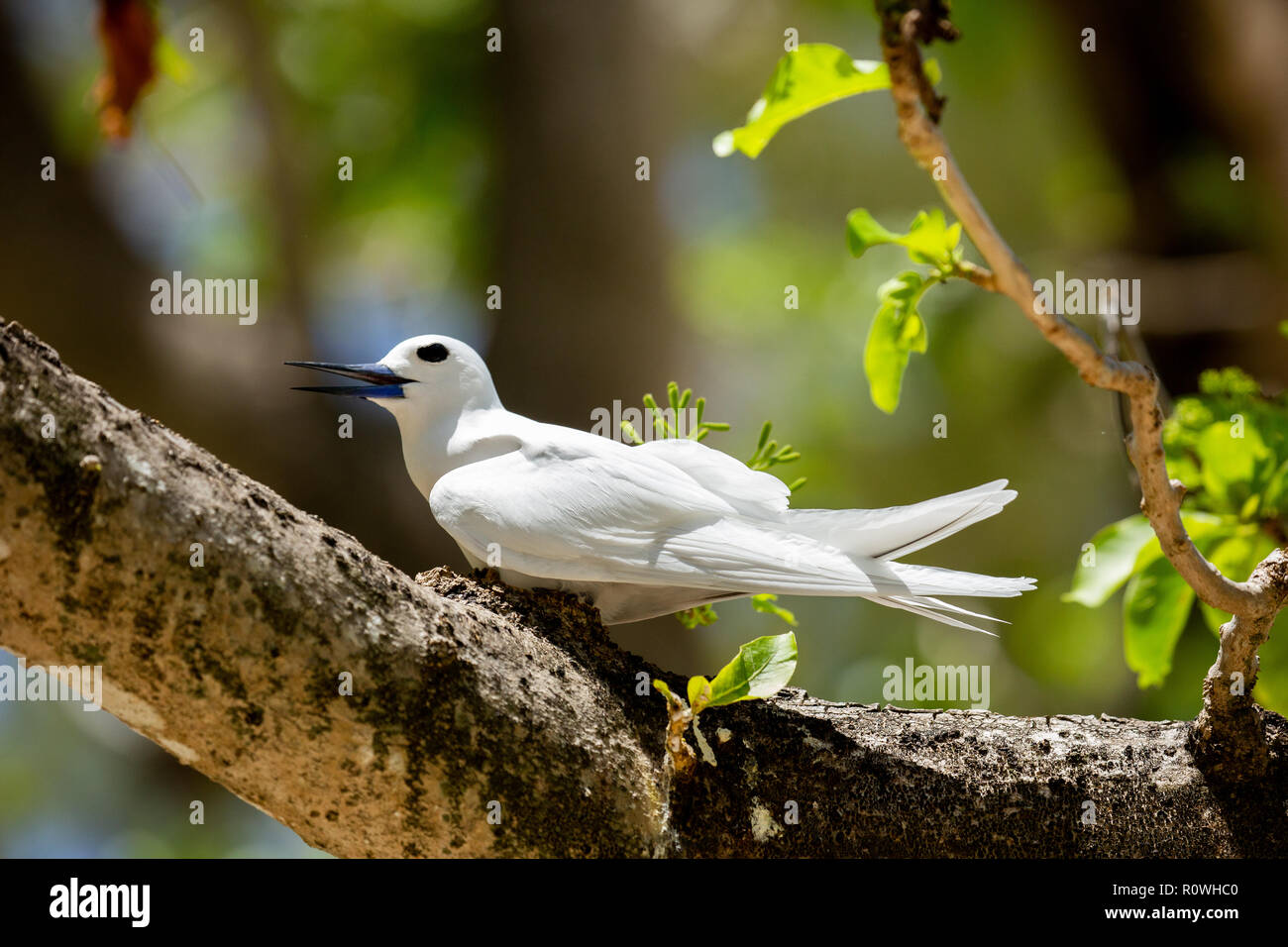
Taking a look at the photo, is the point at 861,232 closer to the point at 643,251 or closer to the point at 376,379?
the point at 376,379

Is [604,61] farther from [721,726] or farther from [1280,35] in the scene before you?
[721,726]

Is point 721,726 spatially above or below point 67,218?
below

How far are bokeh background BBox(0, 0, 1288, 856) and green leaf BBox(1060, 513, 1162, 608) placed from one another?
Answer: 2.60 metres

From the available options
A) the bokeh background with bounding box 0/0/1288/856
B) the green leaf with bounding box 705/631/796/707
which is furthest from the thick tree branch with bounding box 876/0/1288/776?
the bokeh background with bounding box 0/0/1288/856

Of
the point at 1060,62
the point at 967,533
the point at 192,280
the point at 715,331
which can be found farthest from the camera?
the point at 715,331

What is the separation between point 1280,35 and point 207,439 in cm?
519

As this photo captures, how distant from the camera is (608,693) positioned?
2.21 meters

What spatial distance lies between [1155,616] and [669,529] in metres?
1.34

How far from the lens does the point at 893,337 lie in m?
2.04

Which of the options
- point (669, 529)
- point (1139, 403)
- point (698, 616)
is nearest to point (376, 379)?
point (669, 529)

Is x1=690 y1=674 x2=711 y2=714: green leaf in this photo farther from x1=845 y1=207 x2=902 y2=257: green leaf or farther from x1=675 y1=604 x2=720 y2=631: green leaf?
x1=845 y1=207 x2=902 y2=257: green leaf

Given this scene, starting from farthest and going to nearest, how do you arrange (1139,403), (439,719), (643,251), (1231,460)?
(643,251) < (1231,460) < (439,719) < (1139,403)

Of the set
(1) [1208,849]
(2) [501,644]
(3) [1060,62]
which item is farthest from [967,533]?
(2) [501,644]

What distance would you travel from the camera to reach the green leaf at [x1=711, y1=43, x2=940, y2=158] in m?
1.81
